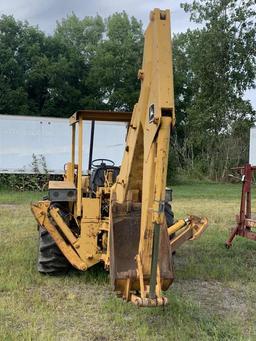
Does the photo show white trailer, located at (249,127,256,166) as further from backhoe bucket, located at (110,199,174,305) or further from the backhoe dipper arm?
the backhoe dipper arm

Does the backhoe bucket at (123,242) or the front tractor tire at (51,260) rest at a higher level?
the backhoe bucket at (123,242)

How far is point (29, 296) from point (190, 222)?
225 centimetres

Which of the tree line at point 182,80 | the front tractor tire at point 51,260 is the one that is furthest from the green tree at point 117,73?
the front tractor tire at point 51,260

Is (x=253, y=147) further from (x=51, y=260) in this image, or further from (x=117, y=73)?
(x=51, y=260)

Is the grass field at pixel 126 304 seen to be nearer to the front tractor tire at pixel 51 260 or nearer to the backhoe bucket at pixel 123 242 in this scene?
the front tractor tire at pixel 51 260

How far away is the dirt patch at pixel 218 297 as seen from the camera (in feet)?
17.3

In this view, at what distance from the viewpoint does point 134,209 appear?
17.1 feet

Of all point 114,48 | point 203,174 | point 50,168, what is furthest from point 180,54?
point 50,168

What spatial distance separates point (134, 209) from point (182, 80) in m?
26.3

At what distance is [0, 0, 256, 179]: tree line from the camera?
25562 mm

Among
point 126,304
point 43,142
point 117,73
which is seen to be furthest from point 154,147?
point 117,73

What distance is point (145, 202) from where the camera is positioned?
4.19m

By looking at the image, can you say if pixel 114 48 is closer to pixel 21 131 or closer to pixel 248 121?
pixel 248 121

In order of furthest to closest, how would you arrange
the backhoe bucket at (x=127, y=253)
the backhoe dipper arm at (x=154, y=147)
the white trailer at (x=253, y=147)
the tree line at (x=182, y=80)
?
the tree line at (x=182, y=80) → the white trailer at (x=253, y=147) → the backhoe bucket at (x=127, y=253) → the backhoe dipper arm at (x=154, y=147)
